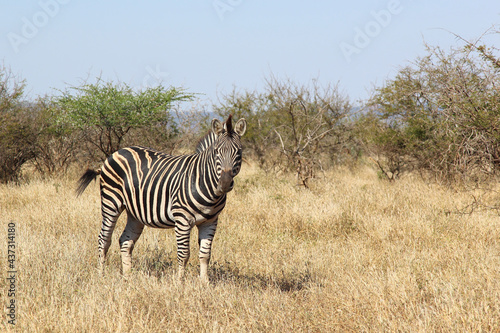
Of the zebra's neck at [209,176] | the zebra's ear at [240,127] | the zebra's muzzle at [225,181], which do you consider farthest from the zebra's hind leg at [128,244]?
the zebra's ear at [240,127]

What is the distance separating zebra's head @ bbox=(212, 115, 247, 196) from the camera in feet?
13.4

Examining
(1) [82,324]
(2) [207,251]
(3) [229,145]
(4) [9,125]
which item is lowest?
(1) [82,324]

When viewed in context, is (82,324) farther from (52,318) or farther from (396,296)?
(396,296)

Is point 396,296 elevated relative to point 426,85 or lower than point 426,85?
lower

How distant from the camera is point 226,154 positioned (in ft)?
13.6

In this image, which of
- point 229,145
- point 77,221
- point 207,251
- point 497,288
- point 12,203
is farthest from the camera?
point 12,203

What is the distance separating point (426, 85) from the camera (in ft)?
38.0

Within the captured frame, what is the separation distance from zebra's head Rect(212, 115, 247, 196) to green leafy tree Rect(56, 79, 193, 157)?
22.2ft

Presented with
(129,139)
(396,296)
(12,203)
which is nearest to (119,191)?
(396,296)

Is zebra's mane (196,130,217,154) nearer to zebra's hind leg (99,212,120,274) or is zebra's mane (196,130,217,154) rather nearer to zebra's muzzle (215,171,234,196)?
zebra's muzzle (215,171,234,196)

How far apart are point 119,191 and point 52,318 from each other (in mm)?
2028

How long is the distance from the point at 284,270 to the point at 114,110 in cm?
674

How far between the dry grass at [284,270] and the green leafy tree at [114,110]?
95.1 inches

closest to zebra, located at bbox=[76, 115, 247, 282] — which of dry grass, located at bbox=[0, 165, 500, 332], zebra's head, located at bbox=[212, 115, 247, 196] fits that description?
zebra's head, located at bbox=[212, 115, 247, 196]
